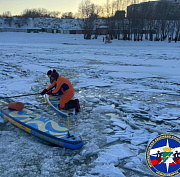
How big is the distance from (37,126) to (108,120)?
74.6 inches

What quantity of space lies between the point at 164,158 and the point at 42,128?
263cm

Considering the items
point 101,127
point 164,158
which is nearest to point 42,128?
point 101,127

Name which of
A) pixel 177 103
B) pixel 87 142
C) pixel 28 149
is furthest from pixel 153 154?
pixel 177 103

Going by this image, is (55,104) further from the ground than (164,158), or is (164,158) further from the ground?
(55,104)

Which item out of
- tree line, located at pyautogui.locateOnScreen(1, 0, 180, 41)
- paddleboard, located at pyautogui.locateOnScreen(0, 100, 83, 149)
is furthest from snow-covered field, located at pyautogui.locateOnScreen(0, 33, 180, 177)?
tree line, located at pyautogui.locateOnScreen(1, 0, 180, 41)

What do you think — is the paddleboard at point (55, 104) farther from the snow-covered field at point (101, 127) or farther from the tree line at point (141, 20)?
the tree line at point (141, 20)

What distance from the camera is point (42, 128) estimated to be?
4418 mm

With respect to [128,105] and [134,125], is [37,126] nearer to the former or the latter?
[134,125]

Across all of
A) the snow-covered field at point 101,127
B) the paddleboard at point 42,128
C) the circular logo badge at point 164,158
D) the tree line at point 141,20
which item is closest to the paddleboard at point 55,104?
the snow-covered field at point 101,127

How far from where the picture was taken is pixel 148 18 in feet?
135

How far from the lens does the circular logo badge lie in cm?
326

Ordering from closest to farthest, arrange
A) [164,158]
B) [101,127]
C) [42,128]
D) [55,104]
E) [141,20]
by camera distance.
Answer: [164,158]
[42,128]
[101,127]
[55,104]
[141,20]

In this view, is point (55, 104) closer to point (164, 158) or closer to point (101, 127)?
point (101, 127)

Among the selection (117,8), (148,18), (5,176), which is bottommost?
(5,176)
